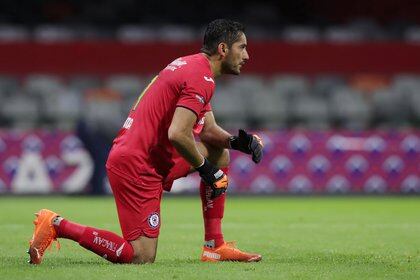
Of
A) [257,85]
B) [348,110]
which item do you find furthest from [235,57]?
[257,85]

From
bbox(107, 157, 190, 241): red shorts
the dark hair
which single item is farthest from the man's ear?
bbox(107, 157, 190, 241): red shorts

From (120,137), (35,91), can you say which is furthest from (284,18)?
(120,137)

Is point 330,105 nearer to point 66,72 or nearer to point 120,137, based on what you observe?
point 66,72

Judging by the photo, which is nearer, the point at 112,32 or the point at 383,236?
the point at 383,236

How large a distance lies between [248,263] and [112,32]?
14.2 meters

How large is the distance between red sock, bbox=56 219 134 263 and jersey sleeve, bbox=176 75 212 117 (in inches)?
40.5

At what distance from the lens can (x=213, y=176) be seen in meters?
6.38

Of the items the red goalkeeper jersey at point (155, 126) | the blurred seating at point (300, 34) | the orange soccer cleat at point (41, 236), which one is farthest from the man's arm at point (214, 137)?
the blurred seating at point (300, 34)

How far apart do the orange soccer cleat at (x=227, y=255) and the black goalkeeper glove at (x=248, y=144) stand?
69 cm

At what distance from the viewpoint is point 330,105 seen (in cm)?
1944

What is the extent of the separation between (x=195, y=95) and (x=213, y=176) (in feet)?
1.87

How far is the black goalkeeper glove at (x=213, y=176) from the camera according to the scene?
251 inches

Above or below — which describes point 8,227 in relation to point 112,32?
below

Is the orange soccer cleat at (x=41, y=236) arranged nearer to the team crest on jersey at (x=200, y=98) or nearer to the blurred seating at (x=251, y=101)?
the team crest on jersey at (x=200, y=98)
